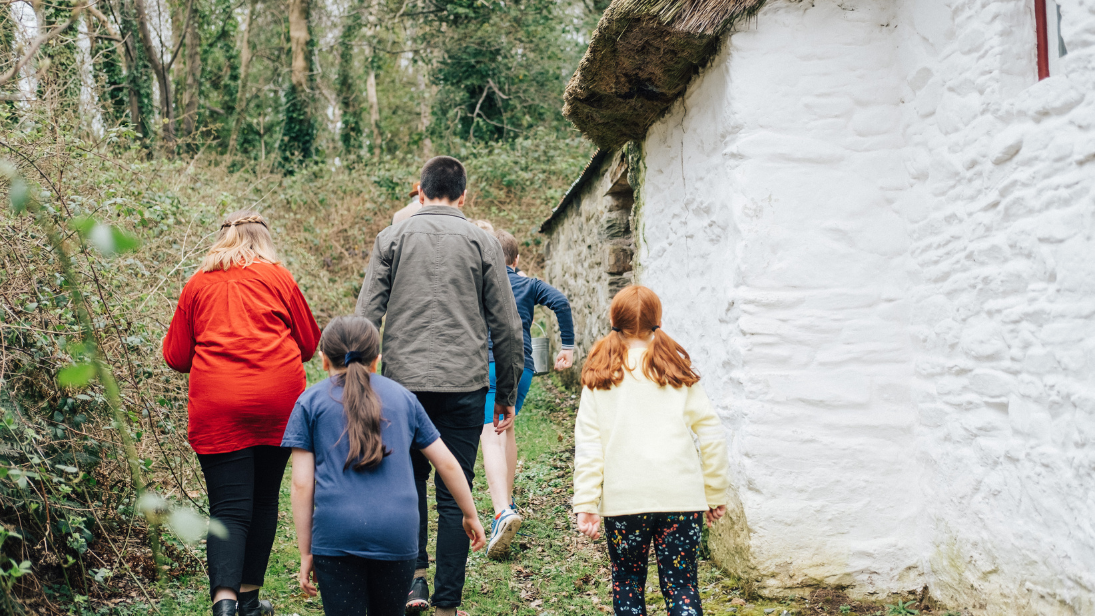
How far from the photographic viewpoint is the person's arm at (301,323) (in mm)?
3375

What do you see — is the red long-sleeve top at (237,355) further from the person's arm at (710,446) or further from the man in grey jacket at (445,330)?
the person's arm at (710,446)

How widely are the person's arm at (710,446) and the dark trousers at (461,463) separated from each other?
99 centimetres

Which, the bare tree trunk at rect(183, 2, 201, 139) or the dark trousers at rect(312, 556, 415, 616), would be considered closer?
the dark trousers at rect(312, 556, 415, 616)

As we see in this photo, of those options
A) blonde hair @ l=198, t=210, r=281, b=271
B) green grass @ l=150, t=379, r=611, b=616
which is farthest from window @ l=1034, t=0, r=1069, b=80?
blonde hair @ l=198, t=210, r=281, b=271

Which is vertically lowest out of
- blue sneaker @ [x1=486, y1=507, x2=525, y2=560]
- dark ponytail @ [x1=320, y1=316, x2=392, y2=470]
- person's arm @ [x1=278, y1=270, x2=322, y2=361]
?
blue sneaker @ [x1=486, y1=507, x2=525, y2=560]

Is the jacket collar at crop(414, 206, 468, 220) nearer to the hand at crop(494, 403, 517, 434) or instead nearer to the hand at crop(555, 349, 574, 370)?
the hand at crop(494, 403, 517, 434)

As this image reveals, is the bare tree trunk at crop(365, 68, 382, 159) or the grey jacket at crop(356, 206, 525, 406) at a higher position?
the bare tree trunk at crop(365, 68, 382, 159)

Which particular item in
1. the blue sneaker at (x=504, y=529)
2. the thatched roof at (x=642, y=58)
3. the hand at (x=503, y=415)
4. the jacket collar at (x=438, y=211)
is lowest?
the blue sneaker at (x=504, y=529)

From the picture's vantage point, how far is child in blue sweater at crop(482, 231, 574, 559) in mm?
3662

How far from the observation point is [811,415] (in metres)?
3.52

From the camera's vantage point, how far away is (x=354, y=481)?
8.20 feet

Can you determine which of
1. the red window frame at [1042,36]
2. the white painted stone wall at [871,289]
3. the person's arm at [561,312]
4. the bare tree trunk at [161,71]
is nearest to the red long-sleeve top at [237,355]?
the person's arm at [561,312]

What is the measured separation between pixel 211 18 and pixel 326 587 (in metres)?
19.4

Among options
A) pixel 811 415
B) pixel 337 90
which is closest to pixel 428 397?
pixel 811 415
